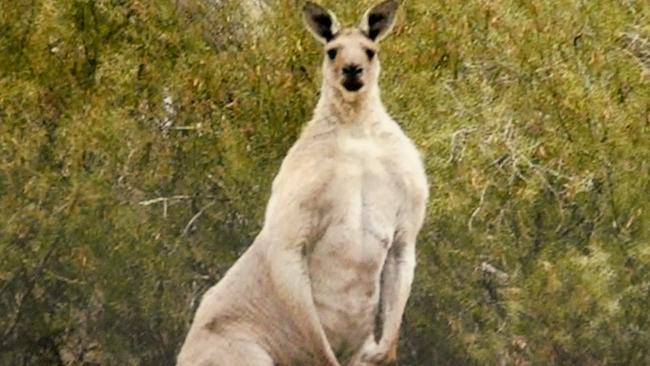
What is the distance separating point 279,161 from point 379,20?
5.39 metres

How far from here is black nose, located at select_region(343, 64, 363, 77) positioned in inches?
373

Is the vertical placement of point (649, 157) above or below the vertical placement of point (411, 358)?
above

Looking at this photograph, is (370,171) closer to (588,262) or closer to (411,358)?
(588,262)

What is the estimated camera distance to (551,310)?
14289 millimetres

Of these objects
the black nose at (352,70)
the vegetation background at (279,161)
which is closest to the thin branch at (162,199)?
the vegetation background at (279,161)

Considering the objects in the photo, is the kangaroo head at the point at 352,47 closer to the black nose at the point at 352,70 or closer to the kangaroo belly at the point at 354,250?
the black nose at the point at 352,70

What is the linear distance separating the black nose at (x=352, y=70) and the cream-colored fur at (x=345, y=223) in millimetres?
23

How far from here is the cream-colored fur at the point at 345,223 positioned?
9477 mm

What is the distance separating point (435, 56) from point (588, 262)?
1.87 meters

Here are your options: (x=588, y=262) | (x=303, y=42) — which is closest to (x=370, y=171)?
(x=588, y=262)

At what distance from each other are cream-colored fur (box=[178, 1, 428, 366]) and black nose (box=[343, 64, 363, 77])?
0.02m

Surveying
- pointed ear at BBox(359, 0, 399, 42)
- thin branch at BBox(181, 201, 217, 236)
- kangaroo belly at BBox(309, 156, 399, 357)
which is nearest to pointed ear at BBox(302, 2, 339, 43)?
pointed ear at BBox(359, 0, 399, 42)

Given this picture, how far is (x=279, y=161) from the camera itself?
595 inches

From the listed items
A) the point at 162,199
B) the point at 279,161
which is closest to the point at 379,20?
the point at 279,161
